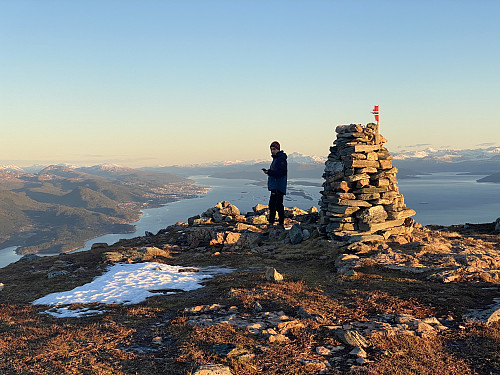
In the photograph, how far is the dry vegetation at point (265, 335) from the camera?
6578 millimetres

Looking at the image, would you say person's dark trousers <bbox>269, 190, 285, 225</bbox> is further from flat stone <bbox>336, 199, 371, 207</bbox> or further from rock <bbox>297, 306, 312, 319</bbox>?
rock <bbox>297, 306, 312, 319</bbox>

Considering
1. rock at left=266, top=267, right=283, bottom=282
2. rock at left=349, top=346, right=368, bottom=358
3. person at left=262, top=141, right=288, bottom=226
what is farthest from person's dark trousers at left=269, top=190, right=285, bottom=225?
rock at left=349, top=346, right=368, bottom=358

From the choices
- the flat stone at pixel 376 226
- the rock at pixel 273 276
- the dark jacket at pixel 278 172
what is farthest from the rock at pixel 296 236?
the rock at pixel 273 276

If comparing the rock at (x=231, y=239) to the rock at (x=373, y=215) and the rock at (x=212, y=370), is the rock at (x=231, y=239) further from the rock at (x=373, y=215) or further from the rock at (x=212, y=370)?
the rock at (x=212, y=370)

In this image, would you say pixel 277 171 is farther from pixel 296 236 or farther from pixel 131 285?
pixel 131 285

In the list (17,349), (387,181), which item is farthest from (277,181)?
(17,349)

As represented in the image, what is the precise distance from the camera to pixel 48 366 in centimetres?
670

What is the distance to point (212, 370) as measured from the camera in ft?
20.3

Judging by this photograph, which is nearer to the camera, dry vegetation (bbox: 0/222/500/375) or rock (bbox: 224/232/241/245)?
dry vegetation (bbox: 0/222/500/375)

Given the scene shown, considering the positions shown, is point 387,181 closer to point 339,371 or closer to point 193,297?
point 193,297

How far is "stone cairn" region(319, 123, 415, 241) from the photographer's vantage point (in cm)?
2100

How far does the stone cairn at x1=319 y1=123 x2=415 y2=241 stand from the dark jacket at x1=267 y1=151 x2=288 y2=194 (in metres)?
3.56

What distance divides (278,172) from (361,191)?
5660 mm

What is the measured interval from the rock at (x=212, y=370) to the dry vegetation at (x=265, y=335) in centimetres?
19
